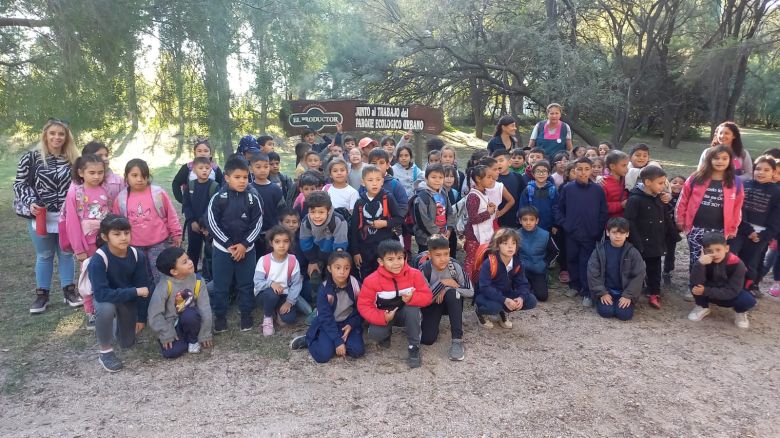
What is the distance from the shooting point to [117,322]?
3.51 m

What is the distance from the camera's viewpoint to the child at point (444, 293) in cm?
349

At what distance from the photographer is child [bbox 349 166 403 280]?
4.04 metres

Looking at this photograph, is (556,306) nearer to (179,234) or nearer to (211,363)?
(211,363)

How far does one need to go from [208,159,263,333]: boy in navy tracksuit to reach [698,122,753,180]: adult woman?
156 inches

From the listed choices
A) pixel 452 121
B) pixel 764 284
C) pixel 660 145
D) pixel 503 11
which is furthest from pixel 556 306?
pixel 452 121

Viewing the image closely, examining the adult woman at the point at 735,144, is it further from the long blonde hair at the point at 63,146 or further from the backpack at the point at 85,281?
the long blonde hair at the point at 63,146

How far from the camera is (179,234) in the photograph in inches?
158

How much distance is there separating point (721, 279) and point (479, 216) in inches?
75.8

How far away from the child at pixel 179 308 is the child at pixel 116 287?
0.14 meters

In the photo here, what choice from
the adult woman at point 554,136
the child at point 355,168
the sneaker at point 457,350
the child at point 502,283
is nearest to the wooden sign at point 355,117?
the adult woman at point 554,136

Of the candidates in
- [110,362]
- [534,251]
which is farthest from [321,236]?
[534,251]

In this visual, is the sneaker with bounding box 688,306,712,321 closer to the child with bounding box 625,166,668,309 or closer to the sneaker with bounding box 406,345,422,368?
the child with bounding box 625,166,668,309

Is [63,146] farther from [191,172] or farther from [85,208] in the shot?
[191,172]

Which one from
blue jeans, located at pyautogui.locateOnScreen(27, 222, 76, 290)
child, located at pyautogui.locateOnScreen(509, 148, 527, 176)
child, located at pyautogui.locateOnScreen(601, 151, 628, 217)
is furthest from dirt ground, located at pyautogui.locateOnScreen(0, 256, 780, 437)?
child, located at pyautogui.locateOnScreen(509, 148, 527, 176)
